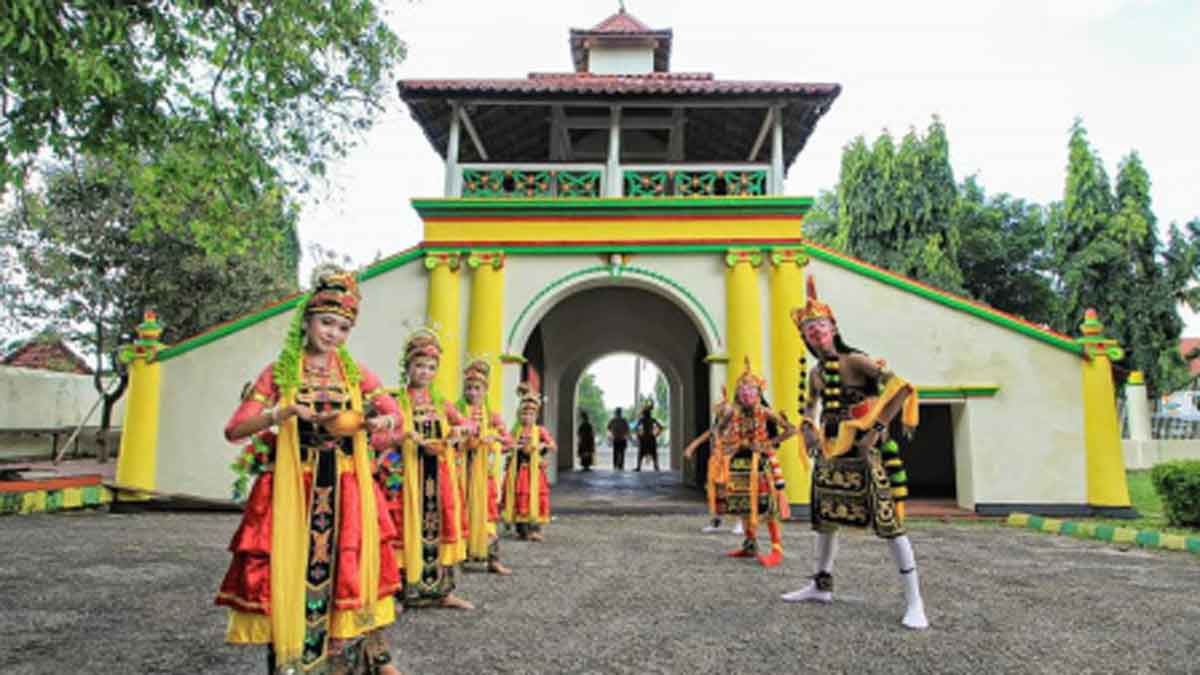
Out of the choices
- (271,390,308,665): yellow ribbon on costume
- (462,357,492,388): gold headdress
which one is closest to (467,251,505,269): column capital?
(462,357,492,388): gold headdress

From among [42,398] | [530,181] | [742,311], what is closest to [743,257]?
[742,311]

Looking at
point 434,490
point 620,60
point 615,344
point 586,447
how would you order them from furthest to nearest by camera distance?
point 586,447
point 615,344
point 620,60
point 434,490

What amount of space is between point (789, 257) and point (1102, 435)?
15.8 ft

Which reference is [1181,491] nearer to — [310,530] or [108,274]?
[310,530]

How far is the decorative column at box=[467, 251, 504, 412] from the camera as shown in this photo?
1045cm

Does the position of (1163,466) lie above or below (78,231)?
below

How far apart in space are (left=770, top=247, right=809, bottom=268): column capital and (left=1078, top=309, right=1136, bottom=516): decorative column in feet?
12.8

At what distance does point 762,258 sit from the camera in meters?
10.6

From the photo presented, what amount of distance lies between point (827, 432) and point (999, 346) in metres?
6.70

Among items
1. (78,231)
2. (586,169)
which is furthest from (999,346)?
(78,231)

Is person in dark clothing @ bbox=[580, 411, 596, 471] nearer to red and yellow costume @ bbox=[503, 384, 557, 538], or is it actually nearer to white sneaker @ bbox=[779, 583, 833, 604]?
red and yellow costume @ bbox=[503, 384, 557, 538]

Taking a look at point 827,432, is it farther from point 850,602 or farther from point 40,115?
point 40,115

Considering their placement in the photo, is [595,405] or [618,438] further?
[595,405]

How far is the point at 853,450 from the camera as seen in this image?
4.73 meters
